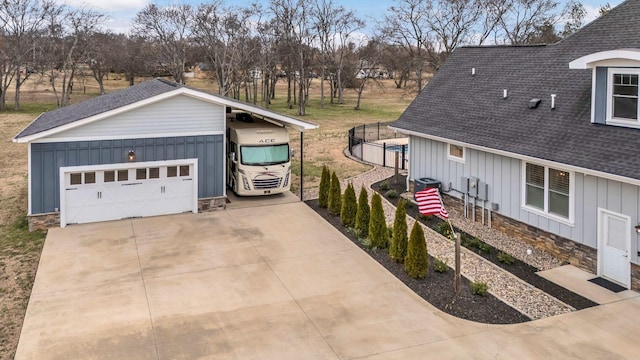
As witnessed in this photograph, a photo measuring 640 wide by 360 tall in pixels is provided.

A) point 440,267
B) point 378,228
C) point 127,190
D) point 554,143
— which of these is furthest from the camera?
point 127,190

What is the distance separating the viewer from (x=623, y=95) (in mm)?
11211

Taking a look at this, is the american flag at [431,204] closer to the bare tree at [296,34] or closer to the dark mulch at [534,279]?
the dark mulch at [534,279]

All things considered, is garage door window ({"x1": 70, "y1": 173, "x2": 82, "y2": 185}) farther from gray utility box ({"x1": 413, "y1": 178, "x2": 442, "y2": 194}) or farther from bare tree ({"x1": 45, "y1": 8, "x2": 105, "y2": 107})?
bare tree ({"x1": 45, "y1": 8, "x2": 105, "y2": 107})

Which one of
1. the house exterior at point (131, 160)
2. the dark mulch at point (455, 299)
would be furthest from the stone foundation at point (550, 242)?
the house exterior at point (131, 160)

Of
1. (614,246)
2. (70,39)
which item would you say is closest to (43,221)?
(614,246)

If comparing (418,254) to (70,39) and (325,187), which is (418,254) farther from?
(70,39)

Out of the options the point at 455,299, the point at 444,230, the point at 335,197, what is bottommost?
the point at 455,299

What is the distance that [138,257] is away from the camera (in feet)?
40.9

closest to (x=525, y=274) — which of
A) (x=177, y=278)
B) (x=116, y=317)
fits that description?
(x=177, y=278)

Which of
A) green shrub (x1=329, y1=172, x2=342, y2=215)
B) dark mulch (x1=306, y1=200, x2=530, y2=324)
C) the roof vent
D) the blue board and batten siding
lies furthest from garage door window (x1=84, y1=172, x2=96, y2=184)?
the roof vent

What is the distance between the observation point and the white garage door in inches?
587

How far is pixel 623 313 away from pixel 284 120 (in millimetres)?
11567

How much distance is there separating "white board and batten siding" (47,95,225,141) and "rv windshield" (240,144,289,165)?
1.34m

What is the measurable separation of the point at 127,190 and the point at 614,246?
13351mm
